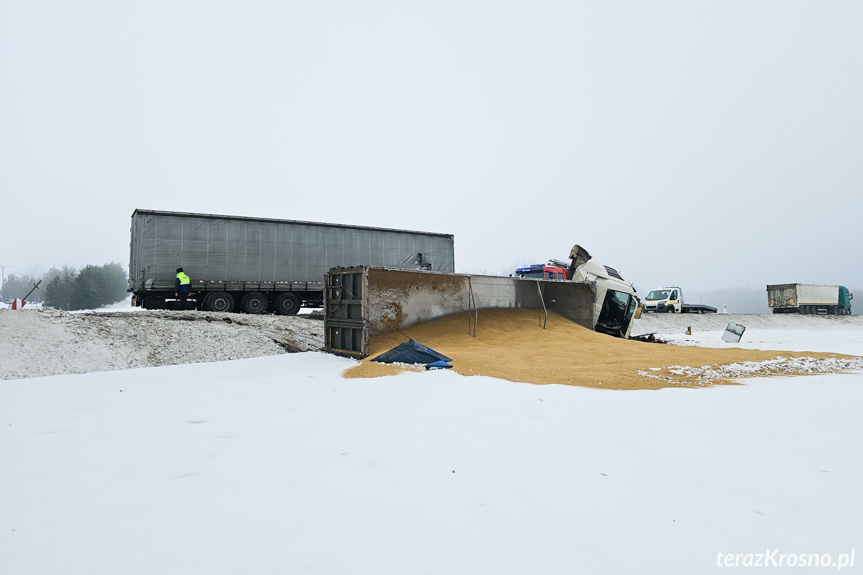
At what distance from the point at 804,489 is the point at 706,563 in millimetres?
1325

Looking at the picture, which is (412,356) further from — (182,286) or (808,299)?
(808,299)

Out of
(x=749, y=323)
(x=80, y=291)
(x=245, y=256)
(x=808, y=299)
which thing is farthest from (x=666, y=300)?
(x=80, y=291)

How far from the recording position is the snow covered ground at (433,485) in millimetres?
2156

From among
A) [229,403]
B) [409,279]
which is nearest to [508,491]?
[229,403]

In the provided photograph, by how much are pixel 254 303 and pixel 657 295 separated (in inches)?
1026

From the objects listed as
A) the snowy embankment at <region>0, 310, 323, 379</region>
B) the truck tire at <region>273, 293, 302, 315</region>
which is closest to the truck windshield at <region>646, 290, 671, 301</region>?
the truck tire at <region>273, 293, 302, 315</region>

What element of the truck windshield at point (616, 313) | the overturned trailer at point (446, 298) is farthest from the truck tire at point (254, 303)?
the truck windshield at point (616, 313)

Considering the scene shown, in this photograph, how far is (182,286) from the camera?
15.2 metres

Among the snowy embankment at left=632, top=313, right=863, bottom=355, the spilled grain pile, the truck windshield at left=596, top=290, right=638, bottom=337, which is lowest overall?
the snowy embankment at left=632, top=313, right=863, bottom=355

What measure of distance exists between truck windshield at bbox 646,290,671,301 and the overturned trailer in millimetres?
19180

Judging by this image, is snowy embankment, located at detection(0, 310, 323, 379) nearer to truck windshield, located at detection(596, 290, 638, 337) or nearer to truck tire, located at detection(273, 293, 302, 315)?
truck tire, located at detection(273, 293, 302, 315)

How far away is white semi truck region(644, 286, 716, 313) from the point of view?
3022cm

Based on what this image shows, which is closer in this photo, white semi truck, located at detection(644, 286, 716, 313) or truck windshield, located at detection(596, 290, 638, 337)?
truck windshield, located at detection(596, 290, 638, 337)

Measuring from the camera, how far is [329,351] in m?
10.5
